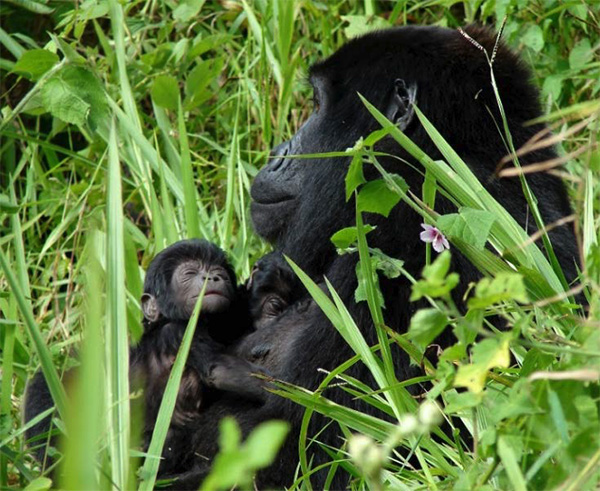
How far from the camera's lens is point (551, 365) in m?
2.11

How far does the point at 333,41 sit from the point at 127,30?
1.06 m

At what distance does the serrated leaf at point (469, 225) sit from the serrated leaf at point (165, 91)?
2439mm

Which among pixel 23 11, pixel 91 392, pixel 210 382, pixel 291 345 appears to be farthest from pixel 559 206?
pixel 23 11

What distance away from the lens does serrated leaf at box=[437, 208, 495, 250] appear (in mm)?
2146

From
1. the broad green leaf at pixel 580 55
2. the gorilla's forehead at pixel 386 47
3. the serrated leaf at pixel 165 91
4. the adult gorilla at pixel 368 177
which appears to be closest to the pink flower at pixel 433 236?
the adult gorilla at pixel 368 177

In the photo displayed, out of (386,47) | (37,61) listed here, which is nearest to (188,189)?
(37,61)

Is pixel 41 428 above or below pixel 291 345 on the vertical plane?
below

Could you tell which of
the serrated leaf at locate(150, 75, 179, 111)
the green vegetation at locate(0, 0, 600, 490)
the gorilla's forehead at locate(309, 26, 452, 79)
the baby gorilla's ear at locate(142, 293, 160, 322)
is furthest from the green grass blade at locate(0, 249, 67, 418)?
the serrated leaf at locate(150, 75, 179, 111)

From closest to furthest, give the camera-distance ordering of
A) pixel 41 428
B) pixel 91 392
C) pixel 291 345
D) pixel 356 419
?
pixel 91 392 → pixel 356 419 → pixel 291 345 → pixel 41 428

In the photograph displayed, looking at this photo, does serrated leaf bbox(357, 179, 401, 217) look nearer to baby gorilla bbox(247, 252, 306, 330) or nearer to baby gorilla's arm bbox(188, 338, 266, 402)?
baby gorilla's arm bbox(188, 338, 266, 402)

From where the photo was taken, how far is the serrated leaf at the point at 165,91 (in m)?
4.39

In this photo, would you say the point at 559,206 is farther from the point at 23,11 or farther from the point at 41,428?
the point at 23,11

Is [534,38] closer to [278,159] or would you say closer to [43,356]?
[278,159]

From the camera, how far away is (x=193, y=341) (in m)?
3.30
